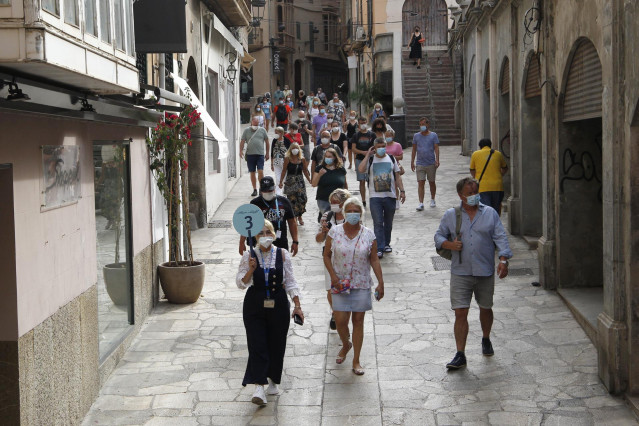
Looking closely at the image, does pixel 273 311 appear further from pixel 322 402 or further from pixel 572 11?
pixel 572 11

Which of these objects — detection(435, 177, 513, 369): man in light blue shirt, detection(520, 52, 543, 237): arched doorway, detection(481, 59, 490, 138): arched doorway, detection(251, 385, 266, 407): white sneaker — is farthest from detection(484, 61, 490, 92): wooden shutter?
detection(251, 385, 266, 407): white sneaker

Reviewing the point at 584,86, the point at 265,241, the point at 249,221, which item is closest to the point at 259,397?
the point at 265,241

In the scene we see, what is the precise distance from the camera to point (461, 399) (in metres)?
8.09

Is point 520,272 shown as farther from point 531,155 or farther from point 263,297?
point 263,297

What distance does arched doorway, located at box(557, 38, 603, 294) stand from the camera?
1124 cm

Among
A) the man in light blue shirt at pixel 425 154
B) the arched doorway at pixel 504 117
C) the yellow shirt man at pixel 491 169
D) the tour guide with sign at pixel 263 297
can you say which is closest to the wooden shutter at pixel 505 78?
the arched doorway at pixel 504 117

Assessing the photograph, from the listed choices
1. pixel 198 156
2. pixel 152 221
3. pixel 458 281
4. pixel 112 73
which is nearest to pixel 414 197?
pixel 198 156

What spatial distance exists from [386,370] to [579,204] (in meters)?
3.90

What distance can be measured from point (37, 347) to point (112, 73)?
2344mm

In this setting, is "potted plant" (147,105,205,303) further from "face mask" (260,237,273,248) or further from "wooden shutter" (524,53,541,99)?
"wooden shutter" (524,53,541,99)

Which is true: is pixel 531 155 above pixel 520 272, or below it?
above

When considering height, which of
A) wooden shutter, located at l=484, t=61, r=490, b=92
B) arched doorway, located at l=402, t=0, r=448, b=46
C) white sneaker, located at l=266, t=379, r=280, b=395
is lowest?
white sneaker, located at l=266, t=379, r=280, b=395

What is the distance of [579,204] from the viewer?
1134 cm

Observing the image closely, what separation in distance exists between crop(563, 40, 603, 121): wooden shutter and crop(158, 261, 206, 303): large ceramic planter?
5075 mm
